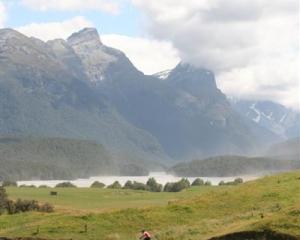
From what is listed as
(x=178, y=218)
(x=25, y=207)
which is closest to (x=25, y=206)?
(x=25, y=207)

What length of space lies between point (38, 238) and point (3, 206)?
5239 cm

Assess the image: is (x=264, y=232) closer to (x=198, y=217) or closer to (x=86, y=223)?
(x=198, y=217)

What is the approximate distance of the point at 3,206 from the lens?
12912 centimetres

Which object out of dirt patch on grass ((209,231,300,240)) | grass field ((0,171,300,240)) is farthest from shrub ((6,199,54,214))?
dirt patch on grass ((209,231,300,240))

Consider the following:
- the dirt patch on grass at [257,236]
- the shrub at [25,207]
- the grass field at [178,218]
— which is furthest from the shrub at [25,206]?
the dirt patch on grass at [257,236]

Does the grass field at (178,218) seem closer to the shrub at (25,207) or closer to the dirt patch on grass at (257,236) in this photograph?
the dirt patch on grass at (257,236)

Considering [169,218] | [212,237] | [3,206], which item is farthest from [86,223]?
[3,206]

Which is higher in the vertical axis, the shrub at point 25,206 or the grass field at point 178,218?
the shrub at point 25,206

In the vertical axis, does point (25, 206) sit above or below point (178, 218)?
above

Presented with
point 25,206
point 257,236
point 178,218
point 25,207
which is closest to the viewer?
point 257,236

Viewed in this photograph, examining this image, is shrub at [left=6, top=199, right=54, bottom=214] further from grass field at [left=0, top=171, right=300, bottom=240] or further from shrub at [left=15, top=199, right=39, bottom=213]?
grass field at [left=0, top=171, right=300, bottom=240]

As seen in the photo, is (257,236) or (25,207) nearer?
(257,236)

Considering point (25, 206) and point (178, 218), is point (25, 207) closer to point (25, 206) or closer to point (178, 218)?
point (25, 206)

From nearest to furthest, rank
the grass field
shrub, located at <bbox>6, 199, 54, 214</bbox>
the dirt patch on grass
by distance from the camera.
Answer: the dirt patch on grass → the grass field → shrub, located at <bbox>6, 199, 54, 214</bbox>
